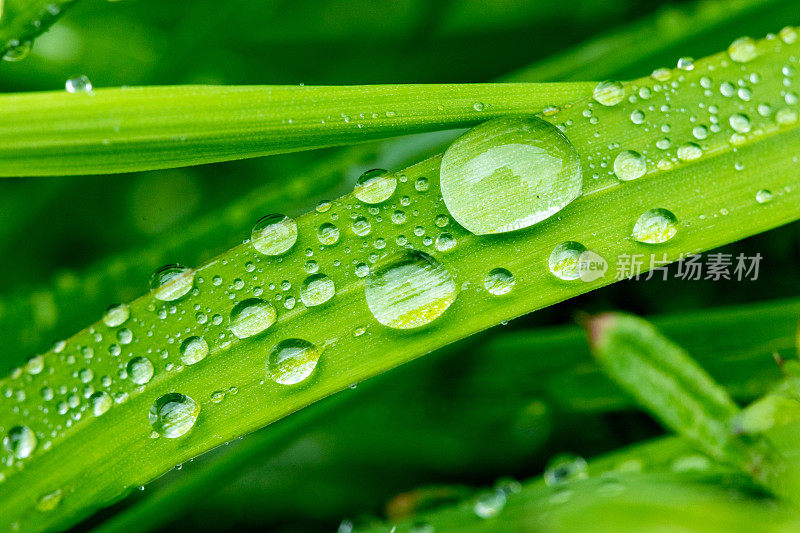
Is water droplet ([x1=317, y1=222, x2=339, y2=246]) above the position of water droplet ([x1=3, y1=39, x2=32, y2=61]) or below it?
below

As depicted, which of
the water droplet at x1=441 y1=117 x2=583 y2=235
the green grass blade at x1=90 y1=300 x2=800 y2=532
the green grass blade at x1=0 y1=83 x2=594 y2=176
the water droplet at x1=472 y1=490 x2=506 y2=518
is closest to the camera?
the green grass blade at x1=0 y1=83 x2=594 y2=176

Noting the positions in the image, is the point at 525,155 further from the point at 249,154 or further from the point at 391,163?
the point at 391,163

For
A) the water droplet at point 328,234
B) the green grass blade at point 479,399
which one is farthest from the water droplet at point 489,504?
the water droplet at point 328,234

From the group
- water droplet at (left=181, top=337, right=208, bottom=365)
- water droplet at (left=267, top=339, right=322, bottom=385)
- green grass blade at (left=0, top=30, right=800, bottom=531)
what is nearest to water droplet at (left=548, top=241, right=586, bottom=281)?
green grass blade at (left=0, top=30, right=800, bottom=531)

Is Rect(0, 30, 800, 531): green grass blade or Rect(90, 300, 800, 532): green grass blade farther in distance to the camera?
Rect(90, 300, 800, 532): green grass blade

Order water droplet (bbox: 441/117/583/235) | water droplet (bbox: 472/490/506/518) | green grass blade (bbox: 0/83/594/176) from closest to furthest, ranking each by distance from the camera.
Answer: green grass blade (bbox: 0/83/594/176)
water droplet (bbox: 441/117/583/235)
water droplet (bbox: 472/490/506/518)

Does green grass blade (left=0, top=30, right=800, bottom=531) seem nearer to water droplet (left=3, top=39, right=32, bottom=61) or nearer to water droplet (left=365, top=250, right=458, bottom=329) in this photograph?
water droplet (left=365, top=250, right=458, bottom=329)

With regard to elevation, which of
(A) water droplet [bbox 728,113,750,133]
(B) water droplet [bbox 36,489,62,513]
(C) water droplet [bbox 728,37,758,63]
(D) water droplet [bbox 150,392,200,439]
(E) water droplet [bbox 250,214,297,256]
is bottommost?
(B) water droplet [bbox 36,489,62,513]

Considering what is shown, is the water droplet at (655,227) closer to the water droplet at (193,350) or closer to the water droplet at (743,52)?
the water droplet at (743,52)

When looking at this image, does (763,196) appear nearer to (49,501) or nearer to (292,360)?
(292,360)

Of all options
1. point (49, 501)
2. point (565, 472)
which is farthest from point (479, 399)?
point (49, 501)
